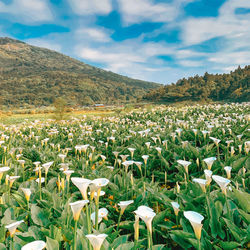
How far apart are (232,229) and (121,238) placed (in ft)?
2.94

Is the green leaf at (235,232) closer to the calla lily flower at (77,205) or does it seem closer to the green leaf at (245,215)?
the green leaf at (245,215)

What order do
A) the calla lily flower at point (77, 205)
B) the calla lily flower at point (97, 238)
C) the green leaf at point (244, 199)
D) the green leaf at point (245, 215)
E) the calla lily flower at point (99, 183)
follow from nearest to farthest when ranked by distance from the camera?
the calla lily flower at point (97, 238)
the calla lily flower at point (77, 205)
the calla lily flower at point (99, 183)
the green leaf at point (245, 215)
the green leaf at point (244, 199)

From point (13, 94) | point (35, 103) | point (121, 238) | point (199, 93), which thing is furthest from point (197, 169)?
point (13, 94)

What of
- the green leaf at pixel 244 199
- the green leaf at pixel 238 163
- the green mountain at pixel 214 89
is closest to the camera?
the green leaf at pixel 244 199

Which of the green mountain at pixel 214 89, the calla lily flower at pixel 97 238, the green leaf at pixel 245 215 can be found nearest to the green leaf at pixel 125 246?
the calla lily flower at pixel 97 238

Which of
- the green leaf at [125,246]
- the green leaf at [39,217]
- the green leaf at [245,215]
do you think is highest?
the green leaf at [245,215]

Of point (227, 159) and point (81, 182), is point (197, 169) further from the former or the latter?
point (81, 182)

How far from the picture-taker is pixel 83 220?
5.78ft

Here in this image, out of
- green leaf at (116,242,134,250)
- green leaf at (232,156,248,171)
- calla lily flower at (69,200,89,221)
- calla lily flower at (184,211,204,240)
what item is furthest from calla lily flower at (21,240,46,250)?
green leaf at (232,156,248,171)

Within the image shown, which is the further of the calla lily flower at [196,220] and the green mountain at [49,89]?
the green mountain at [49,89]

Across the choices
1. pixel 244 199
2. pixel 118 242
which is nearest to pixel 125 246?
pixel 118 242

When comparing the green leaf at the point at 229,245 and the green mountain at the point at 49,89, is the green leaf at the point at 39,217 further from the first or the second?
the green mountain at the point at 49,89

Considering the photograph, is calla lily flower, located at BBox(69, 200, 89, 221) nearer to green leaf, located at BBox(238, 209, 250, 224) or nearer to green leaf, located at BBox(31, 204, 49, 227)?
green leaf, located at BBox(31, 204, 49, 227)

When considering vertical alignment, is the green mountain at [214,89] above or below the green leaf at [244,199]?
above
